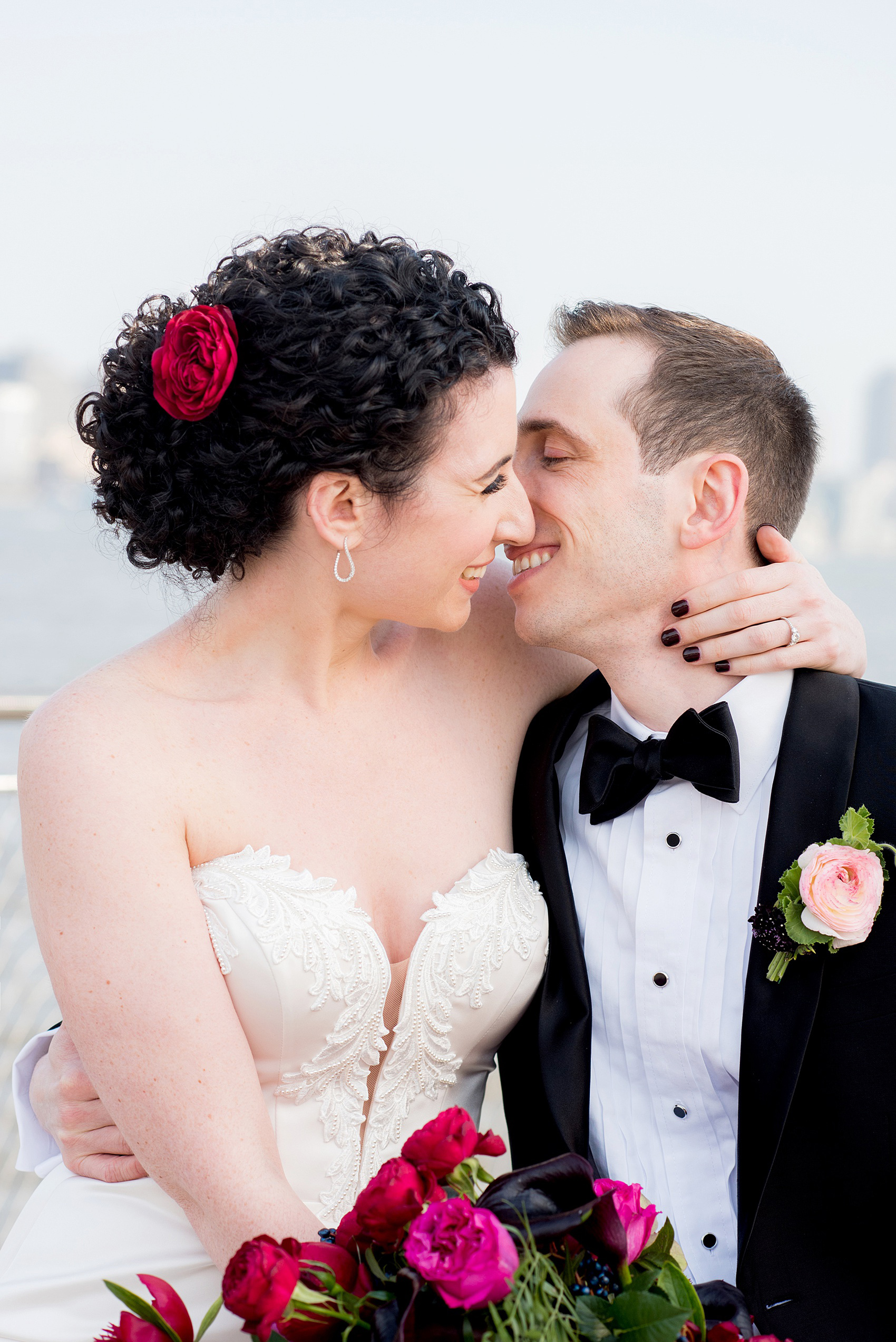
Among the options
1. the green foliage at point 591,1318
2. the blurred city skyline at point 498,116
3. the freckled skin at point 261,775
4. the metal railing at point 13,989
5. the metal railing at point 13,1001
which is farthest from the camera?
the blurred city skyline at point 498,116

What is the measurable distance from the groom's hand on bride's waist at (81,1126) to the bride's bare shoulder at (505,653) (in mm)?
1131

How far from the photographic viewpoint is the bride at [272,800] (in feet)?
5.89

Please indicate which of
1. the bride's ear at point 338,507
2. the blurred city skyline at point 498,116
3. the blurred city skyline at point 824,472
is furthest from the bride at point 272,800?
the blurred city skyline at point 824,472

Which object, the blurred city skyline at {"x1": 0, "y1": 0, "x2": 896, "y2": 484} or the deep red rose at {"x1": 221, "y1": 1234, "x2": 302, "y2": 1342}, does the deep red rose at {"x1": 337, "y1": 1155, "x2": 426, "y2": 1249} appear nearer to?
the deep red rose at {"x1": 221, "y1": 1234, "x2": 302, "y2": 1342}

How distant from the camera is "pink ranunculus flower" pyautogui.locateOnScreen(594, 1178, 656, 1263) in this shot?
1.31 m

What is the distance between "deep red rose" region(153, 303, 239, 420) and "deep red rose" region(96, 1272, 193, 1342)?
1325 millimetres

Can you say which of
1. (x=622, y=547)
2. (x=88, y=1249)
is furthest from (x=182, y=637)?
(x=88, y=1249)

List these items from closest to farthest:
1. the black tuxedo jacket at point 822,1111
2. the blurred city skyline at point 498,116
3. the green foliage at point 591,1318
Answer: the green foliage at point 591,1318
the black tuxedo jacket at point 822,1111
the blurred city skyline at point 498,116

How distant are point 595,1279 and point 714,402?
1673mm

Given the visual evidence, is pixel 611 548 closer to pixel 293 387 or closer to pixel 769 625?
pixel 769 625

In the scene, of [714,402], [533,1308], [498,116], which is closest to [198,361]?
[714,402]

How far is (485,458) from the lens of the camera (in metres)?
2.01

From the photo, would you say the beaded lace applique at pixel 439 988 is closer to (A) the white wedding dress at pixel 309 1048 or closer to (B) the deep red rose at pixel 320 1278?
(A) the white wedding dress at pixel 309 1048

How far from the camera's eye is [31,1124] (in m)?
2.25
